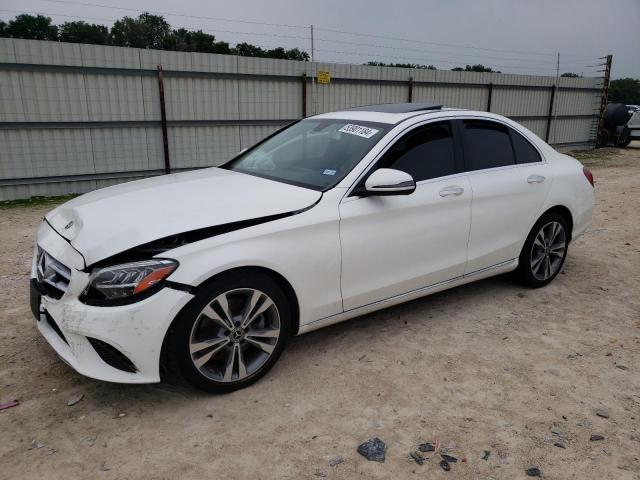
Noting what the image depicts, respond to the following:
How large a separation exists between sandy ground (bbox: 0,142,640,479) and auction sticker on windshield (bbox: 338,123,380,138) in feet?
4.76

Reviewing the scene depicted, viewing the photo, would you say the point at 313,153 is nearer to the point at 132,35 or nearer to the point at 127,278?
the point at 127,278

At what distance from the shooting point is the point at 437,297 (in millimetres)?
4520

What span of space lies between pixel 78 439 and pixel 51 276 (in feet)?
2.95

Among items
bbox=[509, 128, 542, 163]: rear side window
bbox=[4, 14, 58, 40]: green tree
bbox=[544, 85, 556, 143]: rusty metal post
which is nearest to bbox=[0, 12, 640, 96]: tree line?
bbox=[4, 14, 58, 40]: green tree

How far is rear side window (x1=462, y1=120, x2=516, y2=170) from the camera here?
405 centimetres

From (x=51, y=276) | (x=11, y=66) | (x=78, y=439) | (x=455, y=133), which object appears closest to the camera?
(x=78, y=439)

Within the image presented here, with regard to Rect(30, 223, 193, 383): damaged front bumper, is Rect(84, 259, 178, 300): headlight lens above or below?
above

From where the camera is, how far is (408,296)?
3.70m

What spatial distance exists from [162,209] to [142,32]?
6216 centimetres

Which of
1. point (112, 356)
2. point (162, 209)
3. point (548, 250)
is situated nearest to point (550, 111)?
point (548, 250)

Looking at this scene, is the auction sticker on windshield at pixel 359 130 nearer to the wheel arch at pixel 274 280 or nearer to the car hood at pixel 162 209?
the car hood at pixel 162 209

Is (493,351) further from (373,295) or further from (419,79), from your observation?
(419,79)

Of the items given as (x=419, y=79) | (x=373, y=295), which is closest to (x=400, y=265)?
Answer: (x=373, y=295)

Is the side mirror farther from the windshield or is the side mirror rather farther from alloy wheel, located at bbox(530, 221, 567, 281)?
alloy wheel, located at bbox(530, 221, 567, 281)
